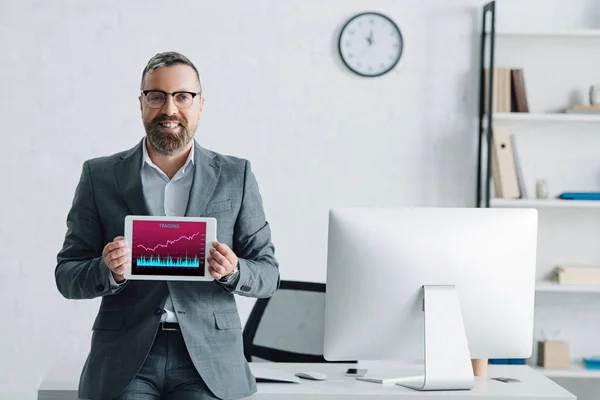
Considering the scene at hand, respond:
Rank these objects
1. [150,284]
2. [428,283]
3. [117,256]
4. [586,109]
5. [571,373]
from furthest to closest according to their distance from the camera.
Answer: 1. [586,109]
2. [571,373]
3. [428,283]
4. [150,284]
5. [117,256]

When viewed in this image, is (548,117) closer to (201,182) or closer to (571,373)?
(571,373)

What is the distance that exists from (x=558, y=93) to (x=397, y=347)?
2242mm

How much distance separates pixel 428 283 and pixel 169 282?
59 centimetres

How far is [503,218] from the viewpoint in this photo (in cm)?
195

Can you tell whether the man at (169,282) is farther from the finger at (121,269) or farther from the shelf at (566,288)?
the shelf at (566,288)

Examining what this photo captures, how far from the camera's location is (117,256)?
1.70 meters

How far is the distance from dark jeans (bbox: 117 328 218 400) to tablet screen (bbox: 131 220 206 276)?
0.47 feet

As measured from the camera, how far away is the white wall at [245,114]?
3674mm

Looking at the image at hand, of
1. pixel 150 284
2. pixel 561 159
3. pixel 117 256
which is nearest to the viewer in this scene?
pixel 117 256

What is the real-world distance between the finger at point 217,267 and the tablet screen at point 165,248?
3 cm

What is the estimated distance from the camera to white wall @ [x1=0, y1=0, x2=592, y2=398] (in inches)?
145

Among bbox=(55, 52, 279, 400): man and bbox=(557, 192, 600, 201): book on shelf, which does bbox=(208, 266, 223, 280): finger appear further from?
bbox=(557, 192, 600, 201): book on shelf

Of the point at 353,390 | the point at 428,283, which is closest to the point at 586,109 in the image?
the point at 428,283

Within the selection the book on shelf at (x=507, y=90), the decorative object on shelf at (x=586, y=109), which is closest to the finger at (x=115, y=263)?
the book on shelf at (x=507, y=90)
